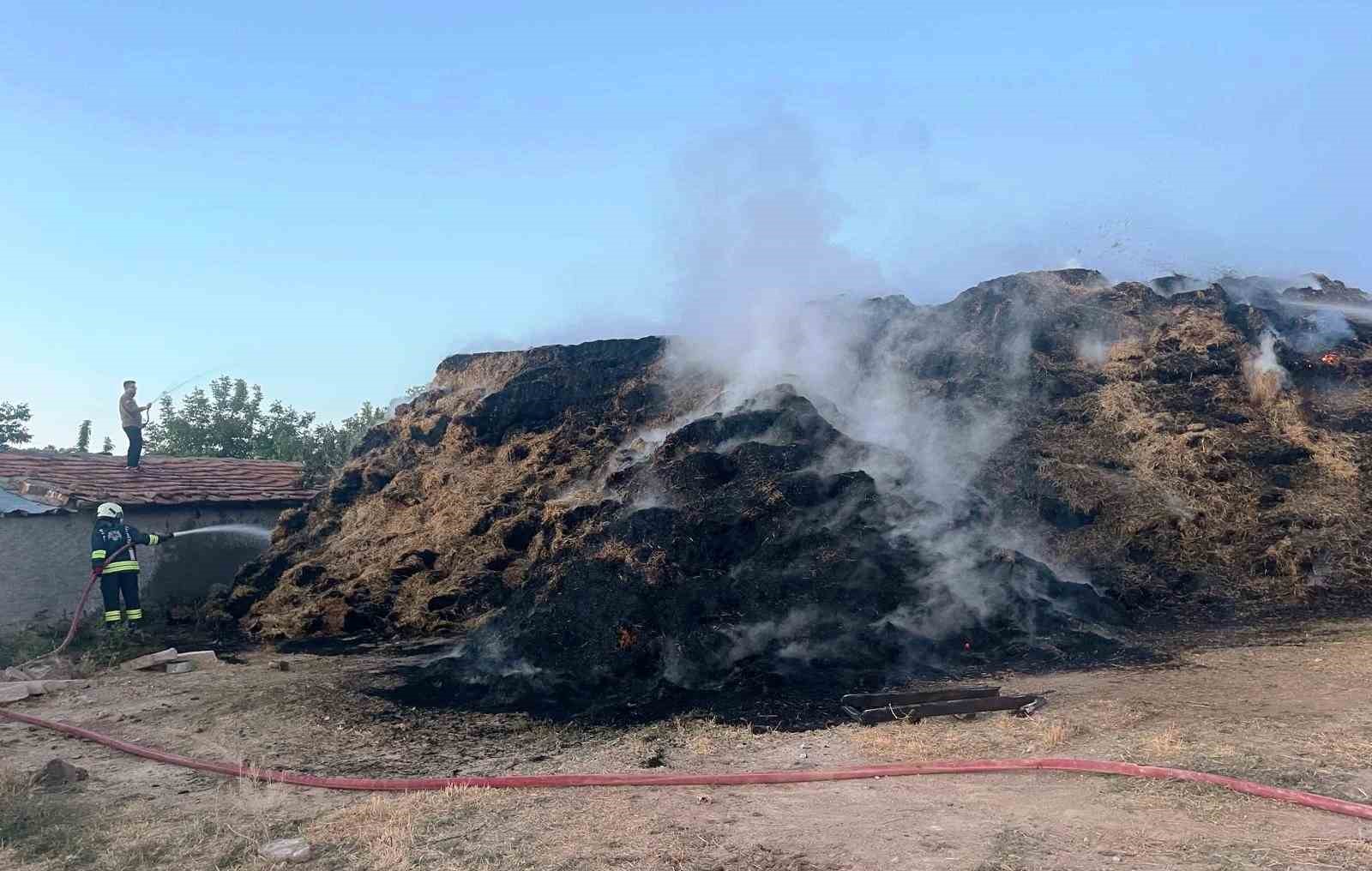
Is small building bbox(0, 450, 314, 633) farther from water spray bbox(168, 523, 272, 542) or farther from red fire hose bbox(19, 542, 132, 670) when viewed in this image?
red fire hose bbox(19, 542, 132, 670)

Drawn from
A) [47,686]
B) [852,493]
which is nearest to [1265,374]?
[852,493]

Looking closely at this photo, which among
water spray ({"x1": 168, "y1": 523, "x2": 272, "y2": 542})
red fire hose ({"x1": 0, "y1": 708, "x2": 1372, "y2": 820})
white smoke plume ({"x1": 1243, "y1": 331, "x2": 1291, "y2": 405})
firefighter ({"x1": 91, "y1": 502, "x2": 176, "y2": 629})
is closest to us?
red fire hose ({"x1": 0, "y1": 708, "x2": 1372, "y2": 820})

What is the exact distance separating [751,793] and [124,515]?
40.0 ft

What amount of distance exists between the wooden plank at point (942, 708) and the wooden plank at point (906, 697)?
0.09 m

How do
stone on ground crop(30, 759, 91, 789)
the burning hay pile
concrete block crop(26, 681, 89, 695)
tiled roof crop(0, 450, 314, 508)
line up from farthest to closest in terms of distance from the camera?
tiled roof crop(0, 450, 314, 508)
the burning hay pile
concrete block crop(26, 681, 89, 695)
stone on ground crop(30, 759, 91, 789)

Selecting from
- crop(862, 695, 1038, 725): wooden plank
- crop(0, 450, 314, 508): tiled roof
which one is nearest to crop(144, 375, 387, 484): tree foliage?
crop(0, 450, 314, 508): tiled roof

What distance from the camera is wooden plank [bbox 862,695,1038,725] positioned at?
691 centimetres

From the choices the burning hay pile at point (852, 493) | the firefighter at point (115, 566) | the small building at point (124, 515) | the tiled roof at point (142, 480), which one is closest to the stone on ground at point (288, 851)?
the burning hay pile at point (852, 493)

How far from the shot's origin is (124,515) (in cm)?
1367

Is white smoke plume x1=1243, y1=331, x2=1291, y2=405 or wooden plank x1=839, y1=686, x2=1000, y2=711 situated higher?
white smoke plume x1=1243, y1=331, x2=1291, y2=405

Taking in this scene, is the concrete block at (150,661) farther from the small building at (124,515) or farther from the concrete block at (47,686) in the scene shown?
the small building at (124,515)

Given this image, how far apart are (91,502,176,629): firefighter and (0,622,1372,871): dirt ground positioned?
443 cm

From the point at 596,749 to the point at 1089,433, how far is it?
32.2 feet

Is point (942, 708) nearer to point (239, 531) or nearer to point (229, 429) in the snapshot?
point (239, 531)
